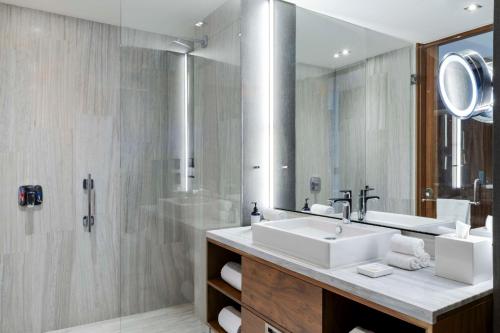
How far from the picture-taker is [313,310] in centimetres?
150

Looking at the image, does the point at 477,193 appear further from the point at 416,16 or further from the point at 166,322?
the point at 166,322

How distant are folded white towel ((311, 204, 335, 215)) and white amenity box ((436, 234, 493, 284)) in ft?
2.85

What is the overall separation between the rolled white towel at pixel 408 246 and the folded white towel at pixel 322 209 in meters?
0.68

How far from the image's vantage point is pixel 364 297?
1287 millimetres

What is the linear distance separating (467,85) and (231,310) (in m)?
1.81

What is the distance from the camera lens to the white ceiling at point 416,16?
61.6 inches

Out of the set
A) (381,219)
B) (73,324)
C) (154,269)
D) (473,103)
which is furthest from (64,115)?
(473,103)

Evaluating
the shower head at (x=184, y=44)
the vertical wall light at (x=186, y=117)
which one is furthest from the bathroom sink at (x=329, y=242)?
the shower head at (x=184, y=44)

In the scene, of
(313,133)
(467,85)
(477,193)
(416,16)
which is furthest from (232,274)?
(416,16)

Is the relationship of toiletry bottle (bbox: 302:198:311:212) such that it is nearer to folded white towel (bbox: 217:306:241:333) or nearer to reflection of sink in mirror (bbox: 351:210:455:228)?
reflection of sink in mirror (bbox: 351:210:455:228)

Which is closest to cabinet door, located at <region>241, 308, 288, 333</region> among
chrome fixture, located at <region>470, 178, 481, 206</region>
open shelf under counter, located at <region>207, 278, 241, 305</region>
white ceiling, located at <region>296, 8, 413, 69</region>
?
open shelf under counter, located at <region>207, 278, 241, 305</region>

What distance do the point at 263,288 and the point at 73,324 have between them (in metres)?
1.94

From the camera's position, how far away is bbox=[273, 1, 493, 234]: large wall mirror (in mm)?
1634

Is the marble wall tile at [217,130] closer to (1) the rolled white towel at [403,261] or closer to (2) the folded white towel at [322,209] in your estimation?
(2) the folded white towel at [322,209]
